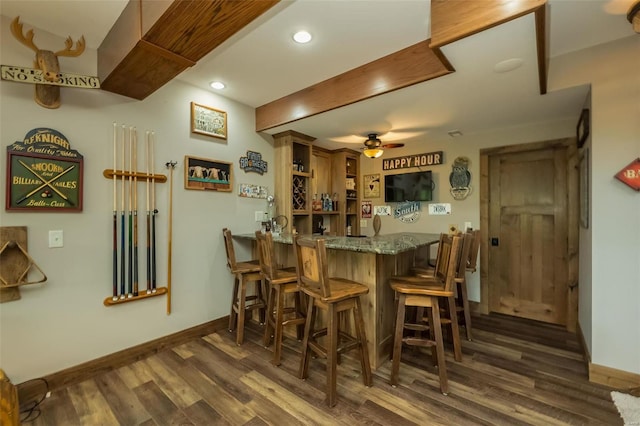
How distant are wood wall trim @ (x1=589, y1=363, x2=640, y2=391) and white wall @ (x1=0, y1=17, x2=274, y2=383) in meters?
3.33

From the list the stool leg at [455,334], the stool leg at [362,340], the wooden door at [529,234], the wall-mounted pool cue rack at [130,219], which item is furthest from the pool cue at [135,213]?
the wooden door at [529,234]

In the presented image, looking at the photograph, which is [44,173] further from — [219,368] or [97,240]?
[219,368]

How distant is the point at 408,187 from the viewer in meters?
4.28

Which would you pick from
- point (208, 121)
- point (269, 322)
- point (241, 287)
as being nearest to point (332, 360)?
point (269, 322)

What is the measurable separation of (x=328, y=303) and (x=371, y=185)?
3.23 metres

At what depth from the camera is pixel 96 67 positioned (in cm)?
232

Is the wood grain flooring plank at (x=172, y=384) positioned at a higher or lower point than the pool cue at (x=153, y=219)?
lower

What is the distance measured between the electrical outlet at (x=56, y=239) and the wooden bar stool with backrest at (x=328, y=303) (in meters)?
1.78

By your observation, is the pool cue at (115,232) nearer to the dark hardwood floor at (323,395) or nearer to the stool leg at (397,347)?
the dark hardwood floor at (323,395)

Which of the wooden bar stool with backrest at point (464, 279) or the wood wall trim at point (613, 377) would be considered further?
the wooden bar stool with backrest at point (464, 279)

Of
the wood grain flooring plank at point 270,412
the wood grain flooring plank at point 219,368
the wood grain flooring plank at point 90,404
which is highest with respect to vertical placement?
the wood grain flooring plank at point 270,412

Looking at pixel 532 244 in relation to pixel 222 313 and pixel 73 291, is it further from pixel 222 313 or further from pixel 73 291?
pixel 73 291

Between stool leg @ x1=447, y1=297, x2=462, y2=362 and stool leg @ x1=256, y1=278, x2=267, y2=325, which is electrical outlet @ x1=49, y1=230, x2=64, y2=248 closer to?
stool leg @ x1=256, y1=278, x2=267, y2=325

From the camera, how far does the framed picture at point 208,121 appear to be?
296 centimetres
